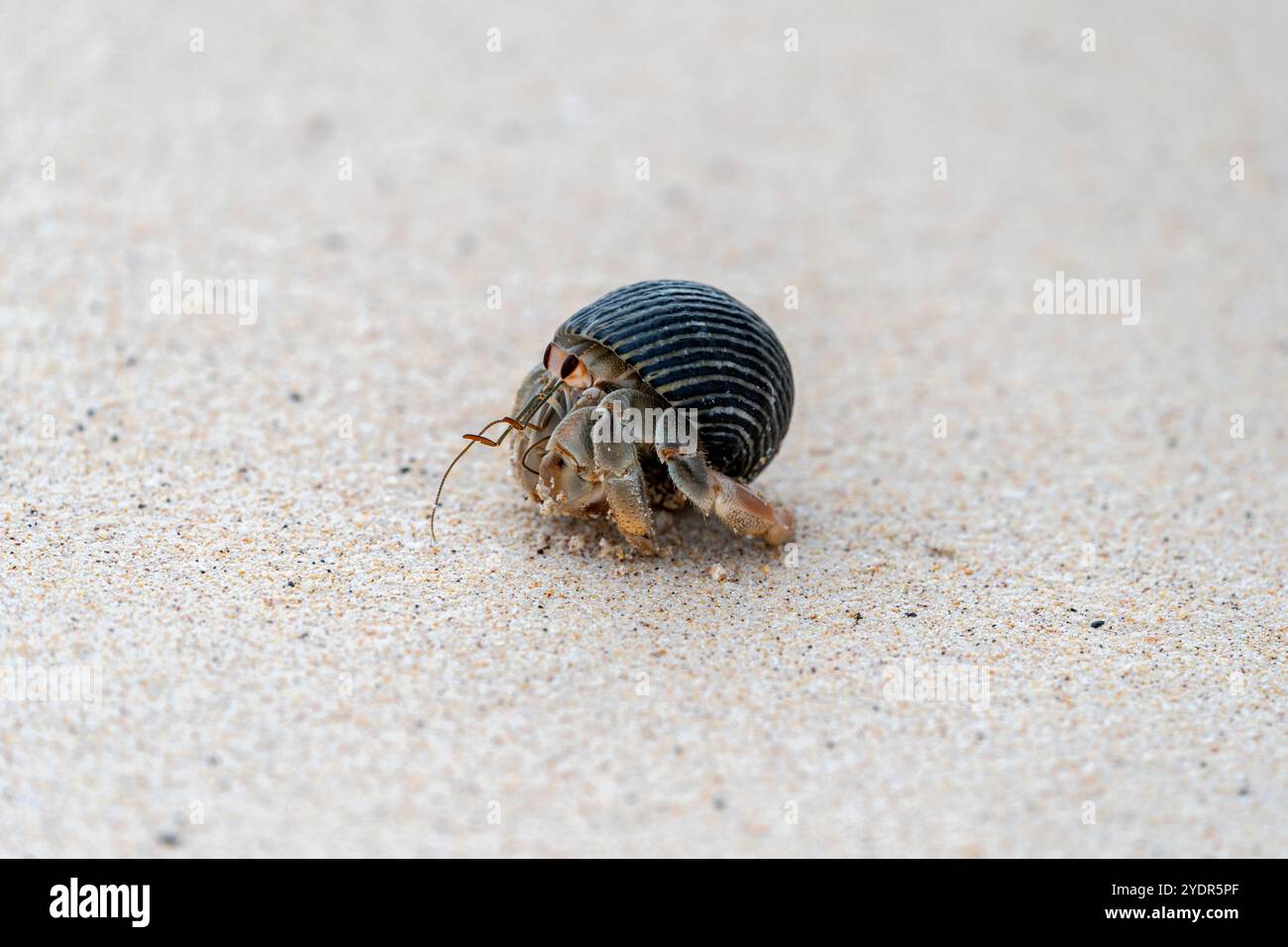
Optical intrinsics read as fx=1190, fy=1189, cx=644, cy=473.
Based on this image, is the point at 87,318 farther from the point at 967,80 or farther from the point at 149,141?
the point at 967,80

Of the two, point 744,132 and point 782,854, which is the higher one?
point 744,132

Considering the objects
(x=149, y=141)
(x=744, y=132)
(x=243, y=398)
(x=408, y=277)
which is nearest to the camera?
(x=243, y=398)

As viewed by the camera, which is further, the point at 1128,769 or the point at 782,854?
Answer: the point at 1128,769

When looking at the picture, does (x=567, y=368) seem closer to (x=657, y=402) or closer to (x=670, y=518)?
(x=657, y=402)

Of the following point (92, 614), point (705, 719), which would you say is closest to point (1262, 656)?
point (705, 719)

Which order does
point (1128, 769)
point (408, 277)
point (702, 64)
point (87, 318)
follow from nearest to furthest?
1. point (1128, 769)
2. point (87, 318)
3. point (408, 277)
4. point (702, 64)

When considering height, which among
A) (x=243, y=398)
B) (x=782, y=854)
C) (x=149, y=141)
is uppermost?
(x=149, y=141)

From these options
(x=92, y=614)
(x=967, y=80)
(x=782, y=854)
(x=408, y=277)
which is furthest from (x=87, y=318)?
(x=967, y=80)
